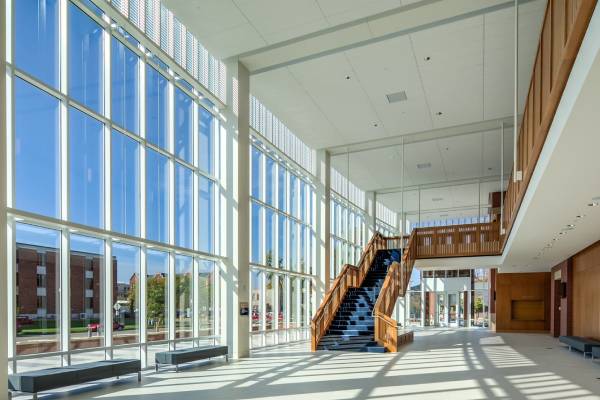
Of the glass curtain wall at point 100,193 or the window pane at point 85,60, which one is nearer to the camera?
the glass curtain wall at point 100,193

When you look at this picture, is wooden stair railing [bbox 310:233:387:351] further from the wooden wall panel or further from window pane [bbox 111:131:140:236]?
the wooden wall panel

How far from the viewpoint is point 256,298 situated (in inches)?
605

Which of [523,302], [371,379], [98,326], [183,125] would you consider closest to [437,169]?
[523,302]

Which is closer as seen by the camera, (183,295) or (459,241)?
(183,295)

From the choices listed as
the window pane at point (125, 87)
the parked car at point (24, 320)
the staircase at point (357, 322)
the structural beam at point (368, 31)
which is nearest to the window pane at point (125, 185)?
the window pane at point (125, 87)

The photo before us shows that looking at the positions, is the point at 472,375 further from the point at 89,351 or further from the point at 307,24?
the point at 307,24

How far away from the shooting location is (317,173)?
62.8 ft

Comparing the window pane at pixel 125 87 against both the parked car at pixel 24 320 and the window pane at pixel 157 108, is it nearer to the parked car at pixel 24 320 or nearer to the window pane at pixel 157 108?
the window pane at pixel 157 108

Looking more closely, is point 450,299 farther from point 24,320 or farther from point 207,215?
Result: point 24,320

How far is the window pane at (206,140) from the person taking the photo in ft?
41.4

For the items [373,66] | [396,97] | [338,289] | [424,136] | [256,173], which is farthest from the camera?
[424,136]

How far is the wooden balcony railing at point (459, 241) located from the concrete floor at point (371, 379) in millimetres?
6116

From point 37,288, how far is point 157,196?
140 inches

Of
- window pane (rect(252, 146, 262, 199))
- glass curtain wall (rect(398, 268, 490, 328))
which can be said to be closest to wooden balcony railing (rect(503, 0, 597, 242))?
window pane (rect(252, 146, 262, 199))
